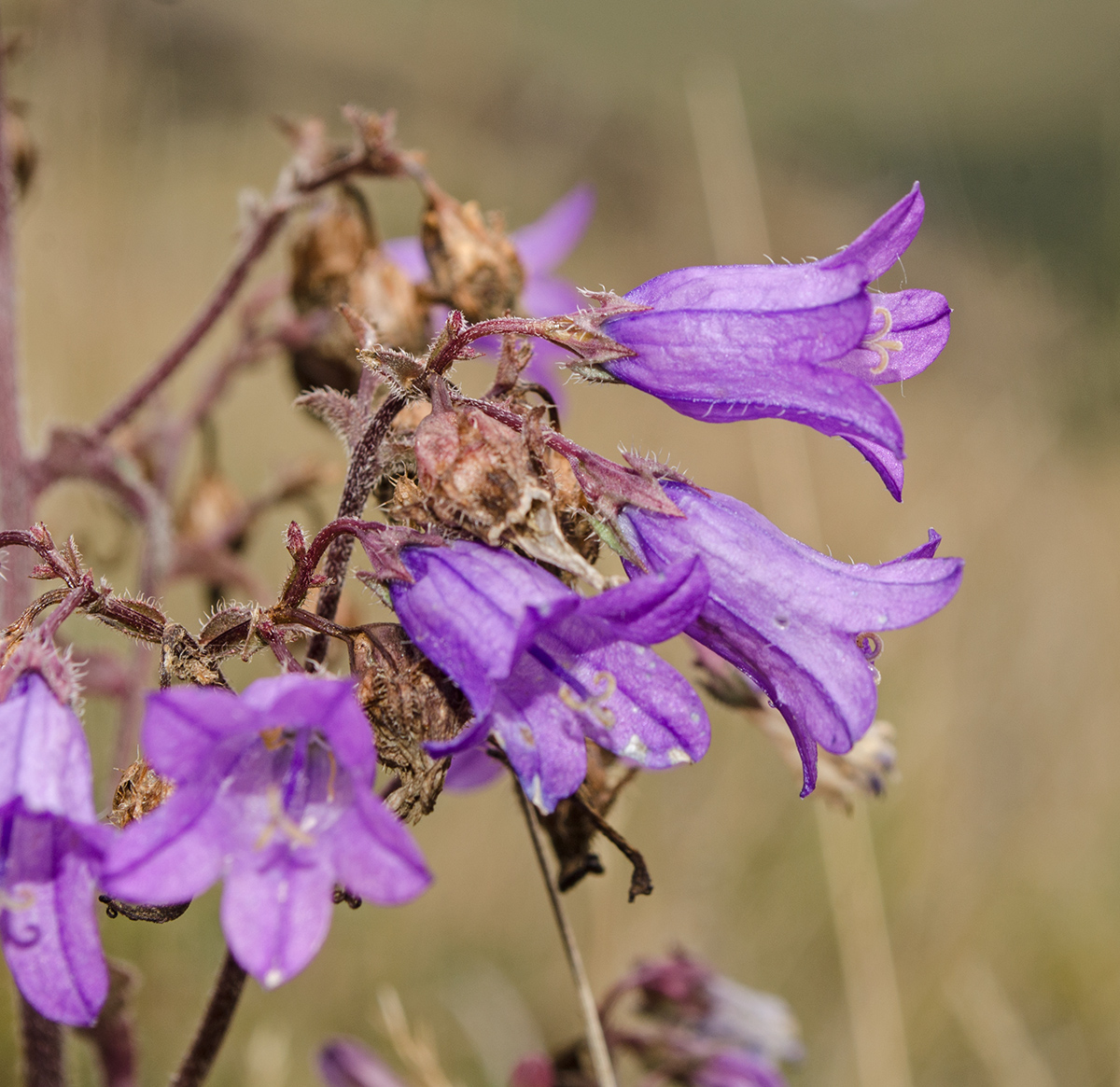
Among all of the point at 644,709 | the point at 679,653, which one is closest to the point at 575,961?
the point at 644,709

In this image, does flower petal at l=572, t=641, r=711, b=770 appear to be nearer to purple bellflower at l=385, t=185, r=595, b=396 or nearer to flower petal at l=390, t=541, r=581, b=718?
flower petal at l=390, t=541, r=581, b=718

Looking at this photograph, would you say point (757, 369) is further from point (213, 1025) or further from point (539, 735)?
point (213, 1025)

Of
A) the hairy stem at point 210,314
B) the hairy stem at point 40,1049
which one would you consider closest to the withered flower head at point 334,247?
the hairy stem at point 210,314

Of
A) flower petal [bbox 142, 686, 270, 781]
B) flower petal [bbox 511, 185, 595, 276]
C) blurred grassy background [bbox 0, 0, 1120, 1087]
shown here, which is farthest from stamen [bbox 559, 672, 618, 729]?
flower petal [bbox 511, 185, 595, 276]

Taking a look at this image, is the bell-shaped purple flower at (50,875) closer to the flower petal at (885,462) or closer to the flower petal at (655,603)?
the flower petal at (655,603)

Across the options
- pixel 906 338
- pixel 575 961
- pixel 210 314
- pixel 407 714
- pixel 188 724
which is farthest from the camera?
pixel 210 314

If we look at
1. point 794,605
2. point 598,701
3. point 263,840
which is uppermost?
point 794,605
